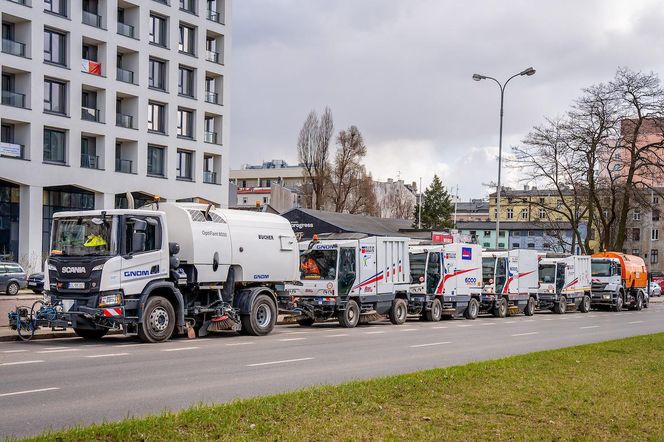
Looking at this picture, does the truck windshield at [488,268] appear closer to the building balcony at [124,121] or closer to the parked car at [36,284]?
the parked car at [36,284]

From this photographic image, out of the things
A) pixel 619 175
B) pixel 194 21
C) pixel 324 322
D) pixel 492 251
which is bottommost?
pixel 324 322

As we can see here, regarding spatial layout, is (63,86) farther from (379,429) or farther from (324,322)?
(379,429)

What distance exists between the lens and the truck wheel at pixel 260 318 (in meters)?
22.3

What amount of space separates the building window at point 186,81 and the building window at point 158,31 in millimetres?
2431

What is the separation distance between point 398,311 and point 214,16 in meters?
36.5

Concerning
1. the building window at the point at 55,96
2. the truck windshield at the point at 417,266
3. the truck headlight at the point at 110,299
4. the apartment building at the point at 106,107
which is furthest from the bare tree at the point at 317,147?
the truck headlight at the point at 110,299

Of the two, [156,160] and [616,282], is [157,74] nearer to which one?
[156,160]

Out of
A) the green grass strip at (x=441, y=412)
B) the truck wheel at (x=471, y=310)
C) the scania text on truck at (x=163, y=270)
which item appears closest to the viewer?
the green grass strip at (x=441, y=412)

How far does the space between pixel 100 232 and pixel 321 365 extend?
6910 millimetres

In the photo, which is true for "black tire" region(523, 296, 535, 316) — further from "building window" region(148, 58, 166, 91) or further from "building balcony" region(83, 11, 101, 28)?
"building balcony" region(83, 11, 101, 28)

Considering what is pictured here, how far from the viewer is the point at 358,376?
13.6m

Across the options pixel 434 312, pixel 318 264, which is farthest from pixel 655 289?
pixel 318 264

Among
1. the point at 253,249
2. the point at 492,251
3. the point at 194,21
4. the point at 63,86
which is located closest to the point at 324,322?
the point at 253,249

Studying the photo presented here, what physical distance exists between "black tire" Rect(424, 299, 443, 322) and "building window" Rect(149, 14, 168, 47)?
101 ft
